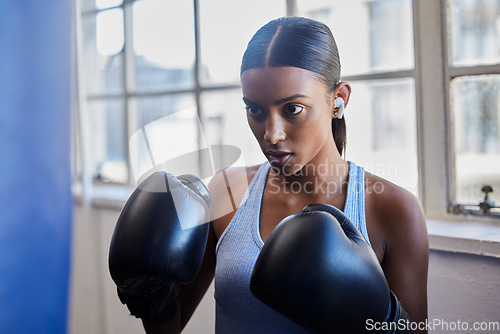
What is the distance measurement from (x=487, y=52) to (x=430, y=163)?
24cm

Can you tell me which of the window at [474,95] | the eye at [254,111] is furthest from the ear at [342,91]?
the window at [474,95]

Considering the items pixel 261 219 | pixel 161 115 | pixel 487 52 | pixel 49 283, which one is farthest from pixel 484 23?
pixel 49 283

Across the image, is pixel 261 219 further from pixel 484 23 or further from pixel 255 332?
pixel 484 23

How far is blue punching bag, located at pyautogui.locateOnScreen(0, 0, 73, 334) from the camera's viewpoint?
113 centimetres

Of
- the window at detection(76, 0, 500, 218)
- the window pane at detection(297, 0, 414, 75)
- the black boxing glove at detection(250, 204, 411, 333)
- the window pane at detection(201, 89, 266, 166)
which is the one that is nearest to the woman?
the black boxing glove at detection(250, 204, 411, 333)

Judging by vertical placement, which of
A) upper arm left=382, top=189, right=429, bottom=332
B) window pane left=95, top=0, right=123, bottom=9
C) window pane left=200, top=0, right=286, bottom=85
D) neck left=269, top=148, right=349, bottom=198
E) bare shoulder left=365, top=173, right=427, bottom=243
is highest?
window pane left=95, top=0, right=123, bottom=9

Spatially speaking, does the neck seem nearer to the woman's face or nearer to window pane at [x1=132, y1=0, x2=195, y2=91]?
the woman's face

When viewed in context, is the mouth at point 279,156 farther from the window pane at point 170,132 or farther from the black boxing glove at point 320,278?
the window pane at point 170,132

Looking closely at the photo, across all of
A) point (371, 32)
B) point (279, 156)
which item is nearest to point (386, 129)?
point (371, 32)

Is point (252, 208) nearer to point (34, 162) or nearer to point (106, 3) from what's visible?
point (34, 162)

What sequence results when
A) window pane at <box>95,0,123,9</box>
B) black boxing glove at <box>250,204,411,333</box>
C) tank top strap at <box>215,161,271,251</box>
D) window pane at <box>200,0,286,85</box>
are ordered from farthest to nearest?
window pane at <box>95,0,123,9</box>
window pane at <box>200,0,286,85</box>
tank top strap at <box>215,161,271,251</box>
black boxing glove at <box>250,204,411,333</box>

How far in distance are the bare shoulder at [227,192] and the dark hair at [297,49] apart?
256 millimetres

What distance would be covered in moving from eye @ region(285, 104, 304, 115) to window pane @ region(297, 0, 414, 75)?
1.48 ft

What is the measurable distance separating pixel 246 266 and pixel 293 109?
0.25 m
